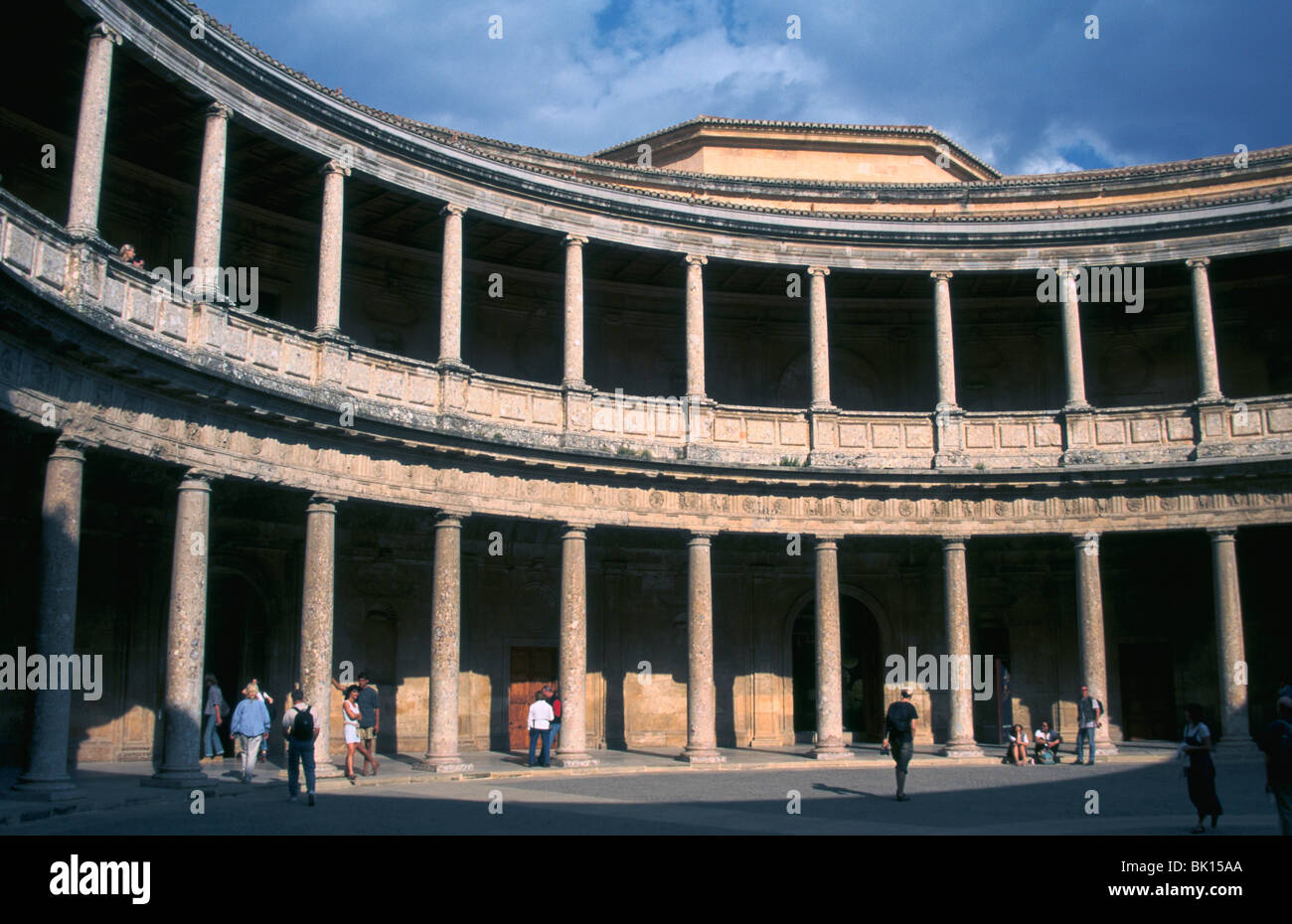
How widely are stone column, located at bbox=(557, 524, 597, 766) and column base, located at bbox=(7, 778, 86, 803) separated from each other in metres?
9.65

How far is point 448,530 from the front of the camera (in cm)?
2194

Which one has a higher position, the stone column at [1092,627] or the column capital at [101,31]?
the column capital at [101,31]

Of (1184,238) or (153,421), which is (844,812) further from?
(1184,238)

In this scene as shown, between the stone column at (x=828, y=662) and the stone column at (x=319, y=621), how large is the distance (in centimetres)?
995

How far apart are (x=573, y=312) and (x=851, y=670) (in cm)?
1206

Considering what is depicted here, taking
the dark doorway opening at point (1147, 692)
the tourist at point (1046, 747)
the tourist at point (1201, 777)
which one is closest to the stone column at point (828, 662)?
the tourist at point (1046, 747)

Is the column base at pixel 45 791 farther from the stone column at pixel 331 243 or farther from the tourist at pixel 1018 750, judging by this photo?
the tourist at pixel 1018 750

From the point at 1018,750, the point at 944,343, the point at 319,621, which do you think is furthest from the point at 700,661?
the point at 944,343

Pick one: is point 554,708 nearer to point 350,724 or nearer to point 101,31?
point 350,724

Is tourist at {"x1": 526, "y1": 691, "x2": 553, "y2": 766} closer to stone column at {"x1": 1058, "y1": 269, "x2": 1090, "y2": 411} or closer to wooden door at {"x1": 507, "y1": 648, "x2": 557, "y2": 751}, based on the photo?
wooden door at {"x1": 507, "y1": 648, "x2": 557, "y2": 751}

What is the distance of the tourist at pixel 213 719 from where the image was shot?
68.8ft

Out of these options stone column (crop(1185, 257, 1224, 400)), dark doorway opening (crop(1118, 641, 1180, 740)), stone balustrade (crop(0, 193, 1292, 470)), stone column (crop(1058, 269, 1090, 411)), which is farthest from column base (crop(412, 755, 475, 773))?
stone column (crop(1185, 257, 1224, 400))
